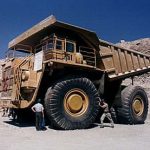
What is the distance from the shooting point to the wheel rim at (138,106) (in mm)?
16625

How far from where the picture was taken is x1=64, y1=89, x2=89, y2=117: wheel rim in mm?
13320

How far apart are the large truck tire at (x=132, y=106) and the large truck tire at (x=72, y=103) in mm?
2356

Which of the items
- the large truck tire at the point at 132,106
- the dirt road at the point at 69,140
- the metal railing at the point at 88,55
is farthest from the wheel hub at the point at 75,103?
the large truck tire at the point at 132,106

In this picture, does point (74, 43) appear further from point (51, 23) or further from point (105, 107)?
point (105, 107)

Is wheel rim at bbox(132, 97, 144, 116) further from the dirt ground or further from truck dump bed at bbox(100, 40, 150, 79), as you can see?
the dirt ground

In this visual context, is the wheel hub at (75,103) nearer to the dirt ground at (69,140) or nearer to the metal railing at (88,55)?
the dirt ground at (69,140)

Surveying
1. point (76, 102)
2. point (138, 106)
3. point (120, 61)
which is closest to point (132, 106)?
point (138, 106)

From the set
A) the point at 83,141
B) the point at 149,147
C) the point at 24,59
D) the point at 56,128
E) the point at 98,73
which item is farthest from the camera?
the point at 98,73

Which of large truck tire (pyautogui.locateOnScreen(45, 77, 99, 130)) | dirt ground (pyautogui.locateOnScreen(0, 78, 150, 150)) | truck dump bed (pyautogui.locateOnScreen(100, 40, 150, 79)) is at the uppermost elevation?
truck dump bed (pyautogui.locateOnScreen(100, 40, 150, 79))

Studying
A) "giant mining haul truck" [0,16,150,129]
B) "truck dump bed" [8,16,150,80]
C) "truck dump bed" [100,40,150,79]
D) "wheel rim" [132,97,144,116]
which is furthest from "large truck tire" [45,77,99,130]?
"wheel rim" [132,97,144,116]

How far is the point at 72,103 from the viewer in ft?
44.1

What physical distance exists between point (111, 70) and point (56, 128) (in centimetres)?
433

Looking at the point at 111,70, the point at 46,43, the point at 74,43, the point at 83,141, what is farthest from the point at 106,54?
the point at 83,141

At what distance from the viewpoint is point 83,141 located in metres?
10.2
